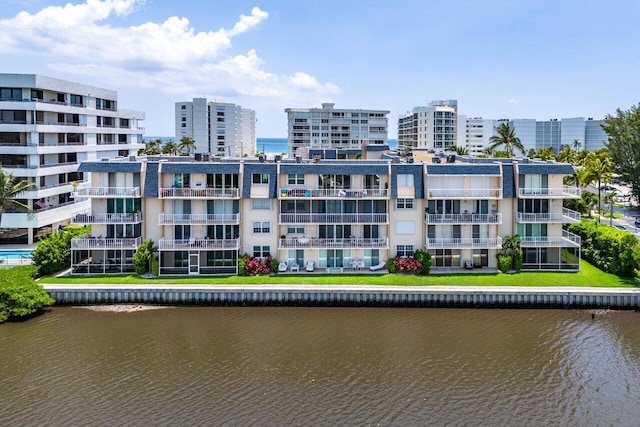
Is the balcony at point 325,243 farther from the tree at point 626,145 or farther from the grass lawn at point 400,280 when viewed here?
the tree at point 626,145

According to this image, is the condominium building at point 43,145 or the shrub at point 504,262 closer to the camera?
the shrub at point 504,262

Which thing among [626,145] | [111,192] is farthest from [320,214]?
[626,145]

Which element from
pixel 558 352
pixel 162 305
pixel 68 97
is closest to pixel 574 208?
pixel 558 352

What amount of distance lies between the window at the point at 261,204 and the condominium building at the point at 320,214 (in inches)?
3.3

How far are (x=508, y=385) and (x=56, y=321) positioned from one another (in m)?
29.9

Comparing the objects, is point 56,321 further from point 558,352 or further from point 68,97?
point 68,97

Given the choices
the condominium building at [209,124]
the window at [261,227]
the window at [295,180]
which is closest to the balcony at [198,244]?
the window at [261,227]

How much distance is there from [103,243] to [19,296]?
29.0ft

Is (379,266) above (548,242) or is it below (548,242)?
below

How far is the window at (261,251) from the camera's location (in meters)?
50.2

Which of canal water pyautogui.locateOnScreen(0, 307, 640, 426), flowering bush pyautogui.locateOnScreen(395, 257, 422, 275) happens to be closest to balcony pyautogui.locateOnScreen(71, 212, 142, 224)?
canal water pyautogui.locateOnScreen(0, 307, 640, 426)

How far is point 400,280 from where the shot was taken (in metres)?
47.7

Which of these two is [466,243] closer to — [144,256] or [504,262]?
[504,262]

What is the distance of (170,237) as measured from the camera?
49.8 meters
